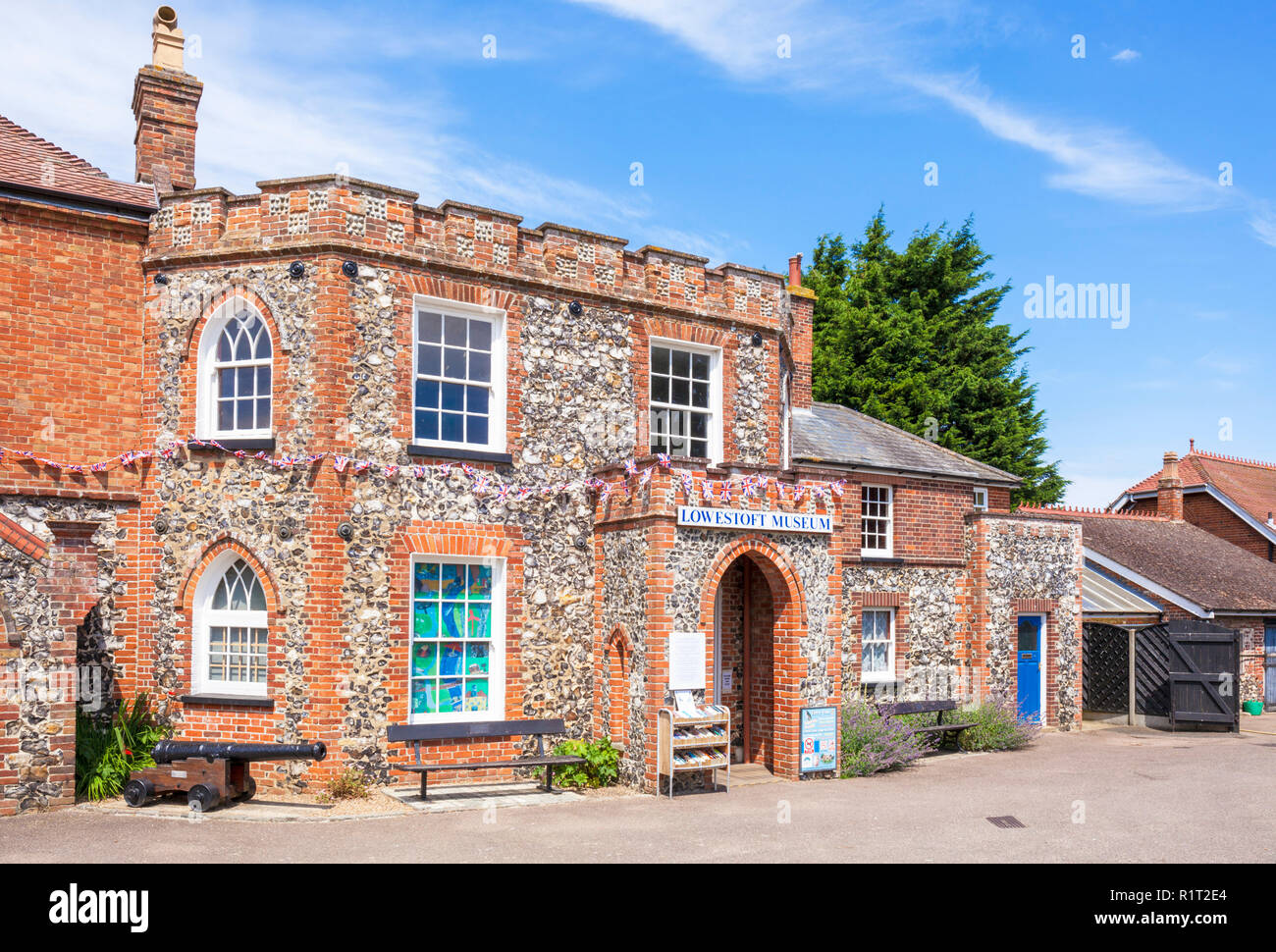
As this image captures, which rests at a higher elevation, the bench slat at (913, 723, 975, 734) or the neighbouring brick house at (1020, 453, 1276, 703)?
the neighbouring brick house at (1020, 453, 1276, 703)

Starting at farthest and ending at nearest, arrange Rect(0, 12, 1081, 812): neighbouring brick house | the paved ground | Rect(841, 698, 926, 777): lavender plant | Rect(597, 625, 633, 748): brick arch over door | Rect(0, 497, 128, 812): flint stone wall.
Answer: Rect(841, 698, 926, 777): lavender plant < Rect(597, 625, 633, 748): brick arch over door < Rect(0, 12, 1081, 812): neighbouring brick house < Rect(0, 497, 128, 812): flint stone wall < the paved ground

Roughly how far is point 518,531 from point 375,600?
7.10 feet

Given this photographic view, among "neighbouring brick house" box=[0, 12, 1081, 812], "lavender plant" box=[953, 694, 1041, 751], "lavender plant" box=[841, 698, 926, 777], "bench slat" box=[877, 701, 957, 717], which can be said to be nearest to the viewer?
"neighbouring brick house" box=[0, 12, 1081, 812]

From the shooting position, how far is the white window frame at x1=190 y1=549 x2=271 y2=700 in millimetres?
12977

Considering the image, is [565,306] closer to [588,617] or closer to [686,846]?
[588,617]

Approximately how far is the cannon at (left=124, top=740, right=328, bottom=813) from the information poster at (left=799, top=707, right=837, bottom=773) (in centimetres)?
650

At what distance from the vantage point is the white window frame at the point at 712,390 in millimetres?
15414

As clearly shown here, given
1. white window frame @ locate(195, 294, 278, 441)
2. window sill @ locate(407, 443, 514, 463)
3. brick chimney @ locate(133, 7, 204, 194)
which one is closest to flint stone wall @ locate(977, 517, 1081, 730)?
window sill @ locate(407, 443, 514, 463)

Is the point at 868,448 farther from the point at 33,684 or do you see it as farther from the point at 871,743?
the point at 33,684

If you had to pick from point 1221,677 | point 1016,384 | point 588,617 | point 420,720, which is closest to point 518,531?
point 588,617

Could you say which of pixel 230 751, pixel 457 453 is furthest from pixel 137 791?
pixel 457 453

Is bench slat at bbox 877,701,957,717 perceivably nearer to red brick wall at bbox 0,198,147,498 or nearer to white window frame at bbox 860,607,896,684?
white window frame at bbox 860,607,896,684

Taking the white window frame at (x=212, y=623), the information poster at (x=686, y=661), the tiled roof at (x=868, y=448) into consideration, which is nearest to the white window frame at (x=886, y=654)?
the tiled roof at (x=868, y=448)

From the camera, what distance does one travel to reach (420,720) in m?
13.2
